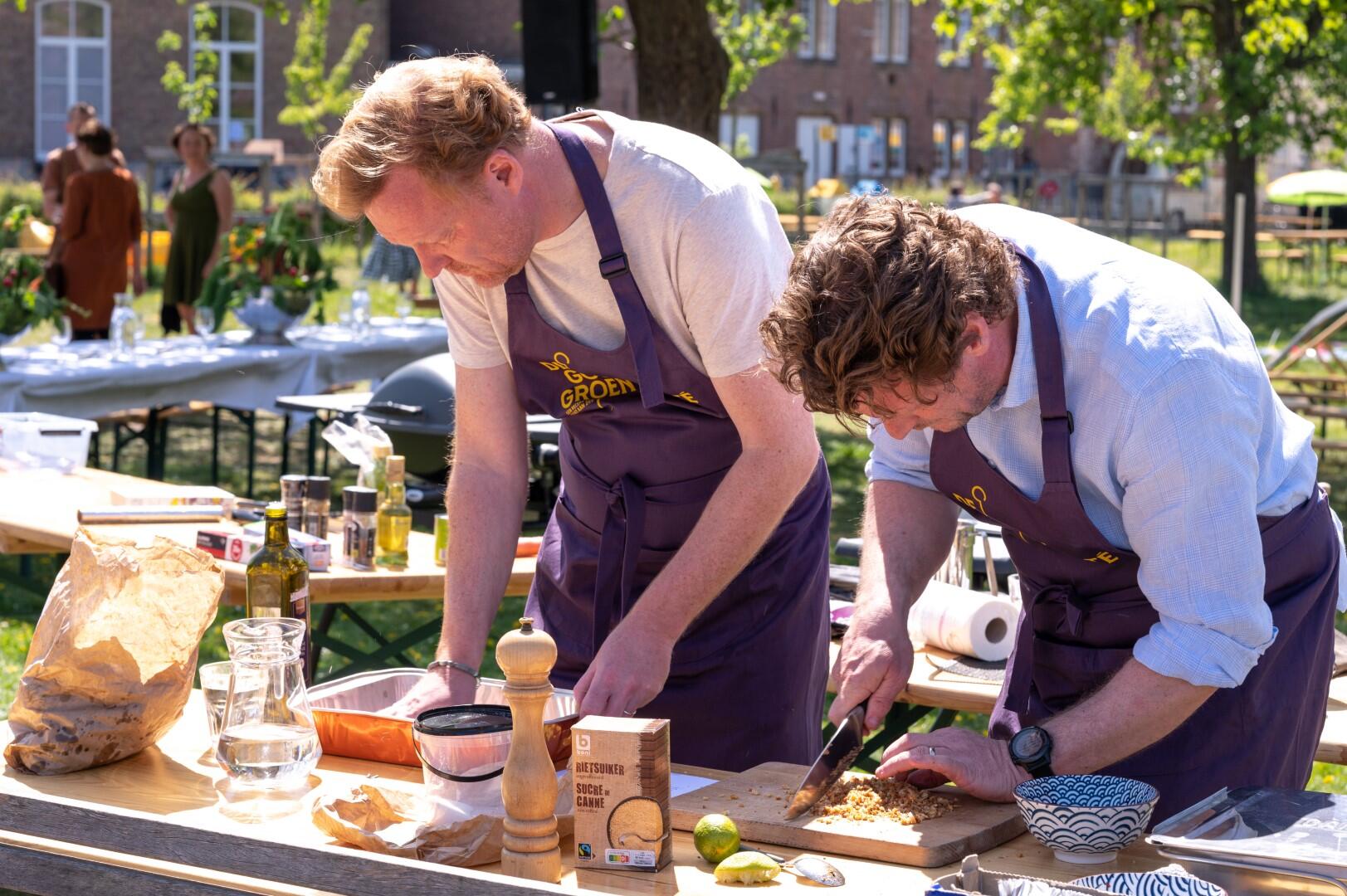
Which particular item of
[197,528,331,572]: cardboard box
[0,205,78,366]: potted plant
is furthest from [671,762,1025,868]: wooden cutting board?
[0,205,78,366]: potted plant

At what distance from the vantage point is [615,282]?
2.08 m

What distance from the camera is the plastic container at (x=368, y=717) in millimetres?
1949

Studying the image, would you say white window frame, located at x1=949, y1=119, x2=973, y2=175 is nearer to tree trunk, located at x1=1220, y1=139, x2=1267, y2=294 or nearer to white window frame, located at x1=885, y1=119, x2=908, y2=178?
white window frame, located at x1=885, y1=119, x2=908, y2=178

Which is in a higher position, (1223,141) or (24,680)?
(1223,141)

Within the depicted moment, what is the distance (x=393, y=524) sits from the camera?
3240 millimetres

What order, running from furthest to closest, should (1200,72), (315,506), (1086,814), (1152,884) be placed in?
(1200,72)
(315,506)
(1086,814)
(1152,884)

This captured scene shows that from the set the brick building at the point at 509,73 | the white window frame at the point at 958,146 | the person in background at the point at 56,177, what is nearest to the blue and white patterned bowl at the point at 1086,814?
the person in background at the point at 56,177

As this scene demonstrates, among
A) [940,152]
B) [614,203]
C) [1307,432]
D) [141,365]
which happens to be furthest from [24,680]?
[940,152]

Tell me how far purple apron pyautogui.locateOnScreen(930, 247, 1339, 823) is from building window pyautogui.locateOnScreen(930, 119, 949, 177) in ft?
106

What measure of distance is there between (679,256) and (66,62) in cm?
2500

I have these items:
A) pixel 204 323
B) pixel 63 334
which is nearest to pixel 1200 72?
pixel 204 323

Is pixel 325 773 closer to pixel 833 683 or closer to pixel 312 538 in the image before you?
pixel 833 683

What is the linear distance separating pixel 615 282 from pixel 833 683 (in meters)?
0.59

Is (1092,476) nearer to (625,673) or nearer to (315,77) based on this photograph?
(625,673)
